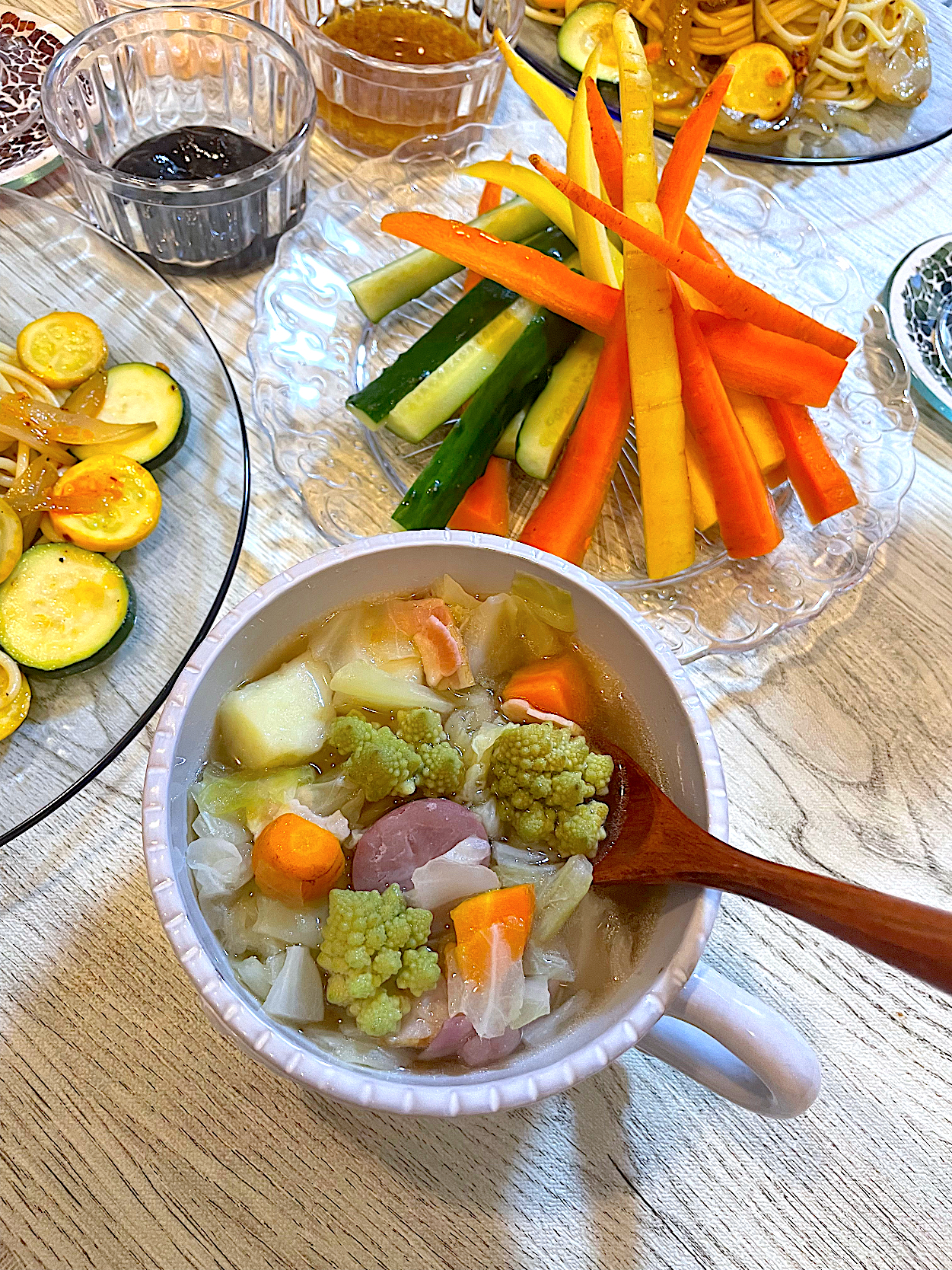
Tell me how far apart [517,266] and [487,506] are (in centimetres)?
32

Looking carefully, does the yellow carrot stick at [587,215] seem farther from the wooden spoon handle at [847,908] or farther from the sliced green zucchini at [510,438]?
the wooden spoon handle at [847,908]

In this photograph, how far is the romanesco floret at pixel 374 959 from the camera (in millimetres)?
704

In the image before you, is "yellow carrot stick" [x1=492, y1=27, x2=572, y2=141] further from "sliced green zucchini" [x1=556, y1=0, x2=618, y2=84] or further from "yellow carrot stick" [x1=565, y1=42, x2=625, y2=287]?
"sliced green zucchini" [x1=556, y1=0, x2=618, y2=84]

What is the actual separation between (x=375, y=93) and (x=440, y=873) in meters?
1.29

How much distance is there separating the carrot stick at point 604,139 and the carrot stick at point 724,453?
0.70 ft

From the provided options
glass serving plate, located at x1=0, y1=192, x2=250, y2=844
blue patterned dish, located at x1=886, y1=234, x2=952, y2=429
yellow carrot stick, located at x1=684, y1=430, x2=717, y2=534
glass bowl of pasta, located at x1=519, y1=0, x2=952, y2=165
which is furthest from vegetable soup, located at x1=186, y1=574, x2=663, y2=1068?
glass bowl of pasta, located at x1=519, y1=0, x2=952, y2=165

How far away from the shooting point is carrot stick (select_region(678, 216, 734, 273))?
1335mm

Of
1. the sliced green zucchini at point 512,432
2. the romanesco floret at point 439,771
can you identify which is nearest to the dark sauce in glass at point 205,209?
the sliced green zucchini at point 512,432

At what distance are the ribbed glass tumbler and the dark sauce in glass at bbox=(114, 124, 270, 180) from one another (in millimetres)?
28

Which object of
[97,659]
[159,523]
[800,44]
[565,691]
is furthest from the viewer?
[800,44]

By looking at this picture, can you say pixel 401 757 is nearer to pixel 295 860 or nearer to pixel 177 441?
pixel 295 860

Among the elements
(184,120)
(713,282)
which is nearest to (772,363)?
(713,282)

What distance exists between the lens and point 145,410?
3.97ft

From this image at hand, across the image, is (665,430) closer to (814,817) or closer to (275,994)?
(814,817)
